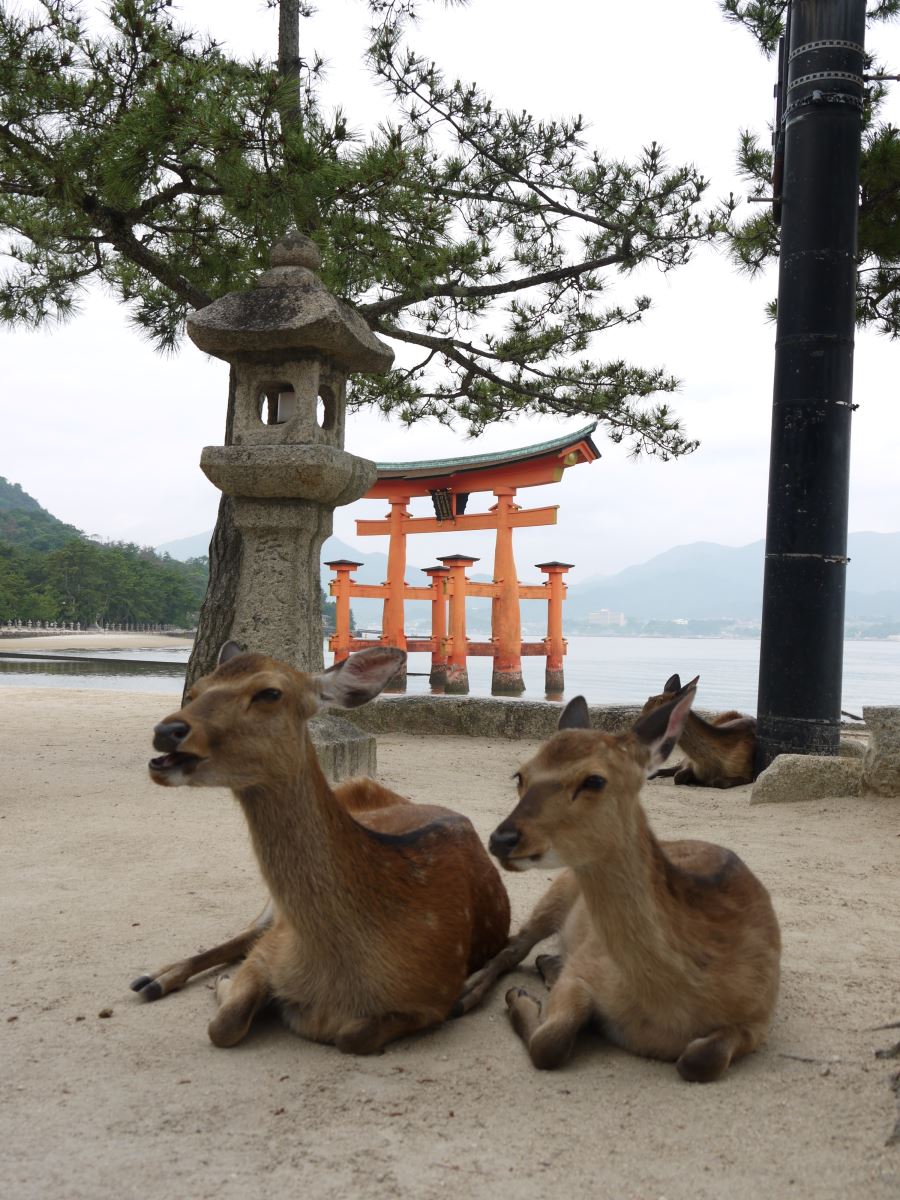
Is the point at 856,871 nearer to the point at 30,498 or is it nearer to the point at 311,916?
the point at 311,916

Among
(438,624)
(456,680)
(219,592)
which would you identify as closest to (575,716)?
(219,592)

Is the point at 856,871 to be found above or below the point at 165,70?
below

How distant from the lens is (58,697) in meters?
9.95

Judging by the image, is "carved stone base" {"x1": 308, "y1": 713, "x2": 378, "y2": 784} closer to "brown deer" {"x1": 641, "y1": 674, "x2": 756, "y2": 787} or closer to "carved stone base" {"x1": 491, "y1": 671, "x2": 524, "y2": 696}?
"brown deer" {"x1": 641, "y1": 674, "x2": 756, "y2": 787}

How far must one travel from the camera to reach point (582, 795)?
193cm

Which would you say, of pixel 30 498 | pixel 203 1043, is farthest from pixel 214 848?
pixel 30 498

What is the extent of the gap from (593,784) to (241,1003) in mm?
898

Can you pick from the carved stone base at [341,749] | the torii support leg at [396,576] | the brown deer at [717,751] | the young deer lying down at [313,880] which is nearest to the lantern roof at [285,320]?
the carved stone base at [341,749]

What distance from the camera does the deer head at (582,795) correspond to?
1.88 metres

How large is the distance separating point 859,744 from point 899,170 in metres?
3.62

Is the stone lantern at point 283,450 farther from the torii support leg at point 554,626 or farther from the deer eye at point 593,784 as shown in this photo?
the torii support leg at point 554,626

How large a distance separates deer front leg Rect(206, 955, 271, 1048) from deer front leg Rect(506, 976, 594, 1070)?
1.81 ft

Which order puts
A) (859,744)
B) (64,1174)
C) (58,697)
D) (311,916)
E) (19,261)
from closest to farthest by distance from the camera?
(64,1174) < (311,916) < (859,744) < (19,261) < (58,697)

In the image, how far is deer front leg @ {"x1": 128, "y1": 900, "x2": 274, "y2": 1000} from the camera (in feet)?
7.99
